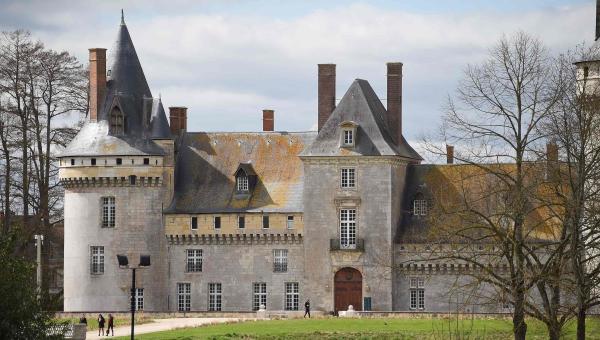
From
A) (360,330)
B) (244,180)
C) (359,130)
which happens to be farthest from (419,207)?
(360,330)

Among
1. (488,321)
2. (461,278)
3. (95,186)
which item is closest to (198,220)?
(95,186)

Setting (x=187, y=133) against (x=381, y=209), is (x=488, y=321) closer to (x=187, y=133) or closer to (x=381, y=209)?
(x=381, y=209)

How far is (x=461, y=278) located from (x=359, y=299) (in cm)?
392

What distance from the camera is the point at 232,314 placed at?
6856 cm

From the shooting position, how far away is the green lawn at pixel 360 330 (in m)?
56.0

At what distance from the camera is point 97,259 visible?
72562mm

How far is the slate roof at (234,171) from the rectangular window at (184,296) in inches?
114

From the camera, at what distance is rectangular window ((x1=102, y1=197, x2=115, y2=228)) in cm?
7256

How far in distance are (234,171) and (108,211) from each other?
522cm

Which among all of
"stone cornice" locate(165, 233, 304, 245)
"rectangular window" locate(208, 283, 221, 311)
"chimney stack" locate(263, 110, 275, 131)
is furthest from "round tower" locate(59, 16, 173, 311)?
"chimney stack" locate(263, 110, 275, 131)

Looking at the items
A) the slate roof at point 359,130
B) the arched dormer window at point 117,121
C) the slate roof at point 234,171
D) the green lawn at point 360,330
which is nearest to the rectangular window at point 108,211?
the slate roof at point 234,171

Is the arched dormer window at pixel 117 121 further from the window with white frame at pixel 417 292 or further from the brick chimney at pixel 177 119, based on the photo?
the window with white frame at pixel 417 292

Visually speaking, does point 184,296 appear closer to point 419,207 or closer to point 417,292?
point 417,292

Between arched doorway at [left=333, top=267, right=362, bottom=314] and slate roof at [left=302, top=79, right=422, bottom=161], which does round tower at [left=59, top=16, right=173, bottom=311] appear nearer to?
slate roof at [left=302, top=79, right=422, bottom=161]
